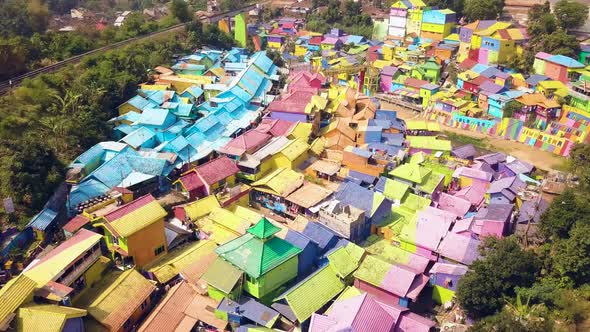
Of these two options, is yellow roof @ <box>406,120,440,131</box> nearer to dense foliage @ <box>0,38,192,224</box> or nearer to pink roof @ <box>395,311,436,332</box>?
pink roof @ <box>395,311,436,332</box>

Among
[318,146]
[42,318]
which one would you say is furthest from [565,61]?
[42,318]

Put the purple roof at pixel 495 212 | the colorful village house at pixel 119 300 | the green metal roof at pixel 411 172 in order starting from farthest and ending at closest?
1. the green metal roof at pixel 411 172
2. the purple roof at pixel 495 212
3. the colorful village house at pixel 119 300

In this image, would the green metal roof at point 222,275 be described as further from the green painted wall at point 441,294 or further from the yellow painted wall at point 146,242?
the green painted wall at point 441,294

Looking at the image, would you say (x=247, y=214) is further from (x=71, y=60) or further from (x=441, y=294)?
(x=71, y=60)

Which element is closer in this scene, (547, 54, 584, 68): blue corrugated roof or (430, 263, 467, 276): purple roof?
(430, 263, 467, 276): purple roof

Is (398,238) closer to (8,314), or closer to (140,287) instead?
(140,287)

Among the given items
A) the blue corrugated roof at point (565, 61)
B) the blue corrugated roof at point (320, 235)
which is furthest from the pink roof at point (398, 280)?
the blue corrugated roof at point (565, 61)

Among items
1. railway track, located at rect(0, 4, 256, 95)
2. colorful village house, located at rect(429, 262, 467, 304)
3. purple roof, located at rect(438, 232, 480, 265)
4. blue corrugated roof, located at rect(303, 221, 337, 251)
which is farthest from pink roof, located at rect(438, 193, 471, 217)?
railway track, located at rect(0, 4, 256, 95)
